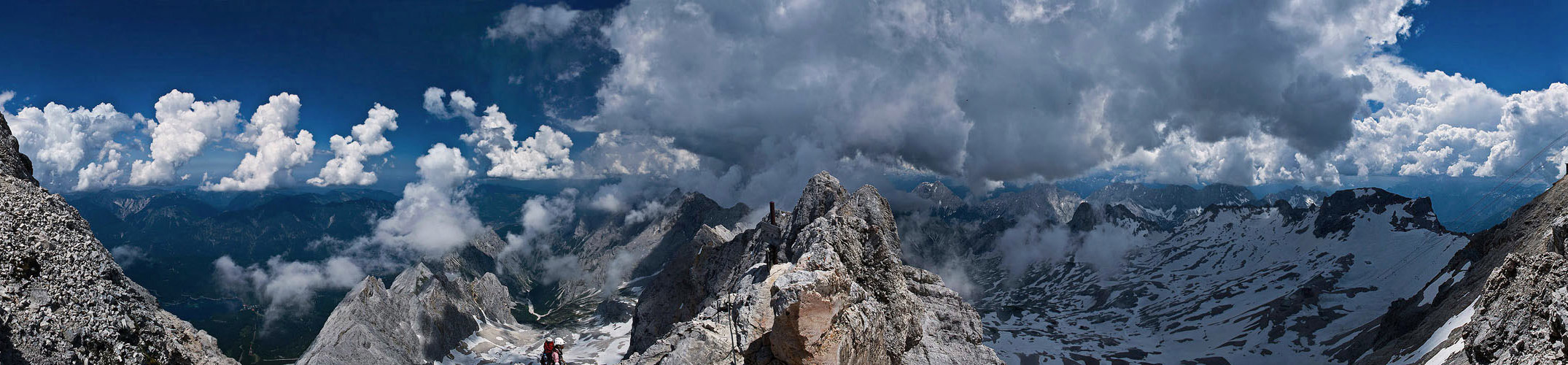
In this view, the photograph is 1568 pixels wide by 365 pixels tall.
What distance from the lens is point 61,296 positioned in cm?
1752

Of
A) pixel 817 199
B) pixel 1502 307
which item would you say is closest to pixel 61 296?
pixel 817 199

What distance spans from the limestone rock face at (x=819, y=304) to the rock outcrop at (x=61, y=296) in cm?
1729

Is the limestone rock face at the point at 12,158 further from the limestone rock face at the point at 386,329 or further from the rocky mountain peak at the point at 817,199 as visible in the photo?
the limestone rock face at the point at 386,329

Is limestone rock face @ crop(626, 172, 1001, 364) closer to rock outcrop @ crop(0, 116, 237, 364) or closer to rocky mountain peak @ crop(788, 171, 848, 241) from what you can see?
rocky mountain peak @ crop(788, 171, 848, 241)

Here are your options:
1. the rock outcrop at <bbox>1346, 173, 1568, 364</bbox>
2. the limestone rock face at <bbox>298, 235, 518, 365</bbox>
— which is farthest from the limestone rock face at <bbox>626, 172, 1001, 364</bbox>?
the limestone rock face at <bbox>298, 235, 518, 365</bbox>

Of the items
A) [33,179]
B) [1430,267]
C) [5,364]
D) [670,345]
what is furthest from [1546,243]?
[1430,267]

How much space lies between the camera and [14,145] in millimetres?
22984

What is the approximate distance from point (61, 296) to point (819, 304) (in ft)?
81.5

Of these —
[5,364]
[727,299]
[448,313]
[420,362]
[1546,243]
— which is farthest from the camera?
[448,313]

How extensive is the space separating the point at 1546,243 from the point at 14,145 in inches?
2850

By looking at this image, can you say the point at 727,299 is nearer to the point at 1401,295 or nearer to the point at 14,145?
the point at 14,145

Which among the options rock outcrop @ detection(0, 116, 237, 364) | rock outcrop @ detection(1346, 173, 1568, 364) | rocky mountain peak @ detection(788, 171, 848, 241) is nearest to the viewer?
rock outcrop @ detection(0, 116, 237, 364)

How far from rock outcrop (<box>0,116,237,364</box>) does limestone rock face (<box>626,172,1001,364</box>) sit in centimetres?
1729

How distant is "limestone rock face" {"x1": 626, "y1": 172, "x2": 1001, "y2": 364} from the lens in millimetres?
Answer: 23922
